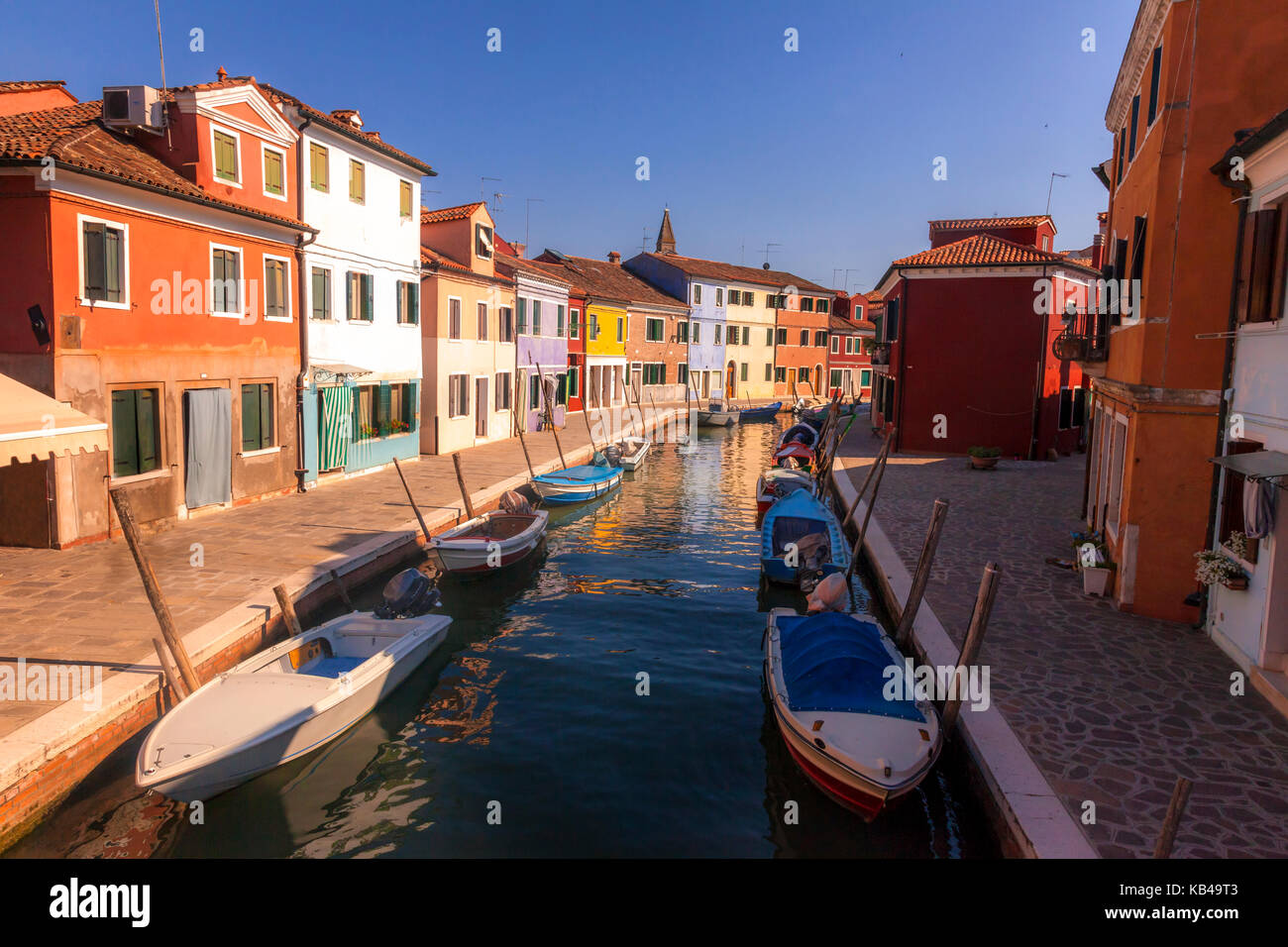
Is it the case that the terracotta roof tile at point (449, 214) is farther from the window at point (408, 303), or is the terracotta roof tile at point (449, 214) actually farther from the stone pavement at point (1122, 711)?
the stone pavement at point (1122, 711)

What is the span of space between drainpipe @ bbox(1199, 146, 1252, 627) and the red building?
60.9 ft

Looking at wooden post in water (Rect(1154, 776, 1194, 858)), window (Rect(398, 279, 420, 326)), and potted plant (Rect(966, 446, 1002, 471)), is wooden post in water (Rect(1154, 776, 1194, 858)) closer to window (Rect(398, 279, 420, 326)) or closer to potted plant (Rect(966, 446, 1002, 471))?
potted plant (Rect(966, 446, 1002, 471))

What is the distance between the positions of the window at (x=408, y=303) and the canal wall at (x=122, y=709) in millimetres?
12575

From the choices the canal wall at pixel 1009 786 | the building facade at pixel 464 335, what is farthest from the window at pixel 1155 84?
the building facade at pixel 464 335

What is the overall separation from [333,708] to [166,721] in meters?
1.66

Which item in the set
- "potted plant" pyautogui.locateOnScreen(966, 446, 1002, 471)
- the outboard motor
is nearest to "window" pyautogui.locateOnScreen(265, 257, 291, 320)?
the outboard motor

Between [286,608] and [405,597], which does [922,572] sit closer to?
[405,597]

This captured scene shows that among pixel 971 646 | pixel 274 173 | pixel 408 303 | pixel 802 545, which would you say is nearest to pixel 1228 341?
pixel 971 646

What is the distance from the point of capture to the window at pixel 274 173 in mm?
19281

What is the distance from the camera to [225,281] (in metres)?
18.0

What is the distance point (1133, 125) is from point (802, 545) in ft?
32.3

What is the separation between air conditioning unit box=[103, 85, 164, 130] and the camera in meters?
16.4
